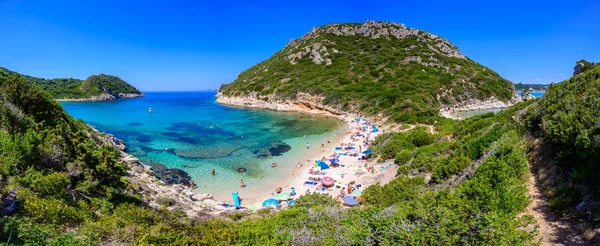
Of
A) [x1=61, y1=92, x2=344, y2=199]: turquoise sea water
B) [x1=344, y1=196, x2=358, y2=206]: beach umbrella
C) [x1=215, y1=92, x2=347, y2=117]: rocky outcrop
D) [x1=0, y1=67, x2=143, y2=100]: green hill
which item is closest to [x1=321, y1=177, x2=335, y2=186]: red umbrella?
[x1=344, y1=196, x2=358, y2=206]: beach umbrella

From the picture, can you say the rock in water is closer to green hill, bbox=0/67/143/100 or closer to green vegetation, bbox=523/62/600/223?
green vegetation, bbox=523/62/600/223

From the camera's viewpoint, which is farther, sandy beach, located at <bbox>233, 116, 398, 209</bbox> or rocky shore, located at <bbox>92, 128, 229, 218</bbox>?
sandy beach, located at <bbox>233, 116, 398, 209</bbox>

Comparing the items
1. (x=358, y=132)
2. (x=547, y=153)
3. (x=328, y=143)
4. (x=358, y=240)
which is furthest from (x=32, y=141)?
(x=358, y=132)

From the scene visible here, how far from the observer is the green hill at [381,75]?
51406 millimetres

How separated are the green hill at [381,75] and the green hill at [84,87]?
256 ft

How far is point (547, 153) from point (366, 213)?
933 cm

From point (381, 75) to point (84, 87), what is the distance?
454ft

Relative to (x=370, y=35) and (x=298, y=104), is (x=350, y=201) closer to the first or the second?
(x=298, y=104)

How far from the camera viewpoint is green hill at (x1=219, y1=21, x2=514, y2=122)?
169 ft

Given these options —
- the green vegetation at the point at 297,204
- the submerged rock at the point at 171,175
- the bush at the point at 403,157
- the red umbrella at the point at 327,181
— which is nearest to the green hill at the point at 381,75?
the bush at the point at 403,157

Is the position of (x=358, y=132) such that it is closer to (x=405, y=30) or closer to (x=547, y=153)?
(x=547, y=153)

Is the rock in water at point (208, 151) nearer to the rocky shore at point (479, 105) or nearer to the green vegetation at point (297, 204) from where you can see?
the green vegetation at point (297, 204)

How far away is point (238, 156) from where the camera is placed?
2639 centimetres

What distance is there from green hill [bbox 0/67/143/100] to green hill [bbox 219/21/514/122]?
256 ft
